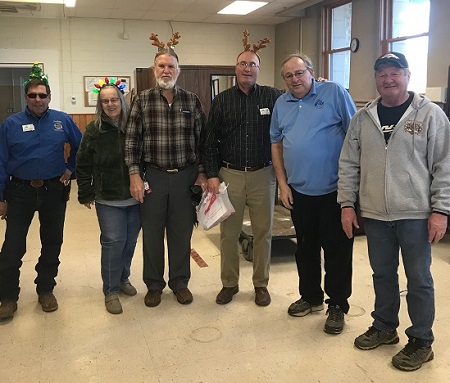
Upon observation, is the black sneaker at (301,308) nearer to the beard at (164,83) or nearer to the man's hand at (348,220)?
the man's hand at (348,220)

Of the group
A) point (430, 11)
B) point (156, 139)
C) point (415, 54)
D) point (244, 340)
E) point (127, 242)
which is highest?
point (430, 11)

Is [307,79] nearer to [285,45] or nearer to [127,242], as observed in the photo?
[127,242]

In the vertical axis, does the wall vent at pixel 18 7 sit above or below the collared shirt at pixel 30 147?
above

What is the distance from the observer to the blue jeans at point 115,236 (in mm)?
2939

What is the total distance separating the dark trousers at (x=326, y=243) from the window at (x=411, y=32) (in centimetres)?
413

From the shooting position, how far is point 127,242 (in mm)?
3127

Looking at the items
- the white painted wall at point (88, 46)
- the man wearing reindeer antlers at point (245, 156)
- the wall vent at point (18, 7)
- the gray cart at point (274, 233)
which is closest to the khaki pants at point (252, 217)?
the man wearing reindeer antlers at point (245, 156)

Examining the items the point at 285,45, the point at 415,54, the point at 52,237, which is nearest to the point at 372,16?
the point at 415,54

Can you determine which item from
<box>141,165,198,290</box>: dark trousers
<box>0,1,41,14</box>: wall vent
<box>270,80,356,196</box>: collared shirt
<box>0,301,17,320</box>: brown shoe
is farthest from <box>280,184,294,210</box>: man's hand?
<box>0,1,41,14</box>: wall vent

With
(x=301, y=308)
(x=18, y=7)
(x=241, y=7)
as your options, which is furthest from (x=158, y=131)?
(x=18, y=7)

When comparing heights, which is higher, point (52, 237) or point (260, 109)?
point (260, 109)

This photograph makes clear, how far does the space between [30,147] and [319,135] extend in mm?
1706

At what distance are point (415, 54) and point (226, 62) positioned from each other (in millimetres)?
4040

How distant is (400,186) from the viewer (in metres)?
2.18
